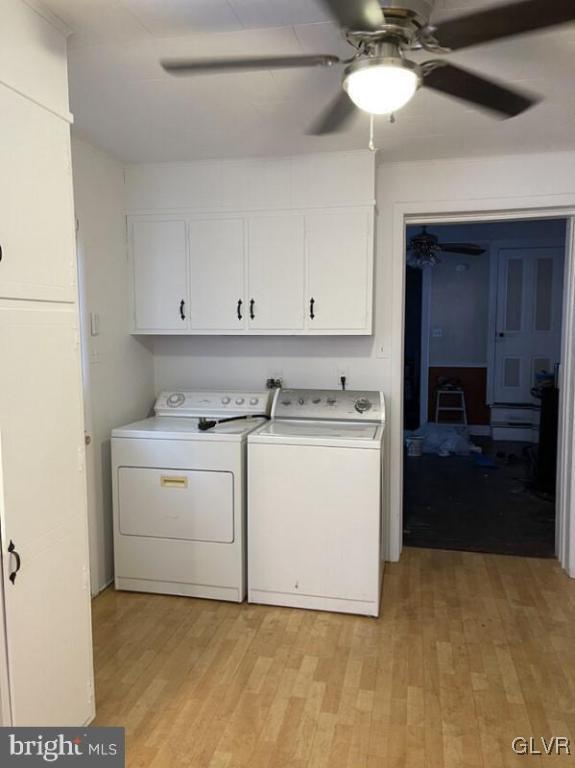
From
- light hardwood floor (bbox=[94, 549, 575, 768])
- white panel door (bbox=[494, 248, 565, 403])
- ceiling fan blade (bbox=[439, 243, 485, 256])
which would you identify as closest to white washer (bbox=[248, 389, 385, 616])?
light hardwood floor (bbox=[94, 549, 575, 768])

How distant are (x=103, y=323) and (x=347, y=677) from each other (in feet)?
7.32

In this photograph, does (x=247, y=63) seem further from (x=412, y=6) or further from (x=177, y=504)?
(x=177, y=504)

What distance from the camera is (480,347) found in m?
7.10

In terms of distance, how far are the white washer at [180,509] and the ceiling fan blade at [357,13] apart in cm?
199

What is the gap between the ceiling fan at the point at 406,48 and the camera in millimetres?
1373

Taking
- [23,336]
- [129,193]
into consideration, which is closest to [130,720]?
[23,336]

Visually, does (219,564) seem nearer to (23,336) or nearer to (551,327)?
(23,336)

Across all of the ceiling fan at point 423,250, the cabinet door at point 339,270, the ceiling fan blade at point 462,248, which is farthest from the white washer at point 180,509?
the ceiling fan blade at point 462,248

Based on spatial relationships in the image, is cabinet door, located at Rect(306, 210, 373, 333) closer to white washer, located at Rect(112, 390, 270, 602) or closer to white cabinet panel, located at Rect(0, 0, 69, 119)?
white washer, located at Rect(112, 390, 270, 602)

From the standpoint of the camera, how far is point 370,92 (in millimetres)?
1620

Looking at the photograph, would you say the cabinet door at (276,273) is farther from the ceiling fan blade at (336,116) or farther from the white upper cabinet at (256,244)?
A: the ceiling fan blade at (336,116)

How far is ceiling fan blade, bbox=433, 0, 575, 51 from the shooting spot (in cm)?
135

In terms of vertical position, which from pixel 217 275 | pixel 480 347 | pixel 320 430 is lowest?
pixel 320 430

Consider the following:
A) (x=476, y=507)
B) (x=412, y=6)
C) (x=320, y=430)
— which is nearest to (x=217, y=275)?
(x=320, y=430)
